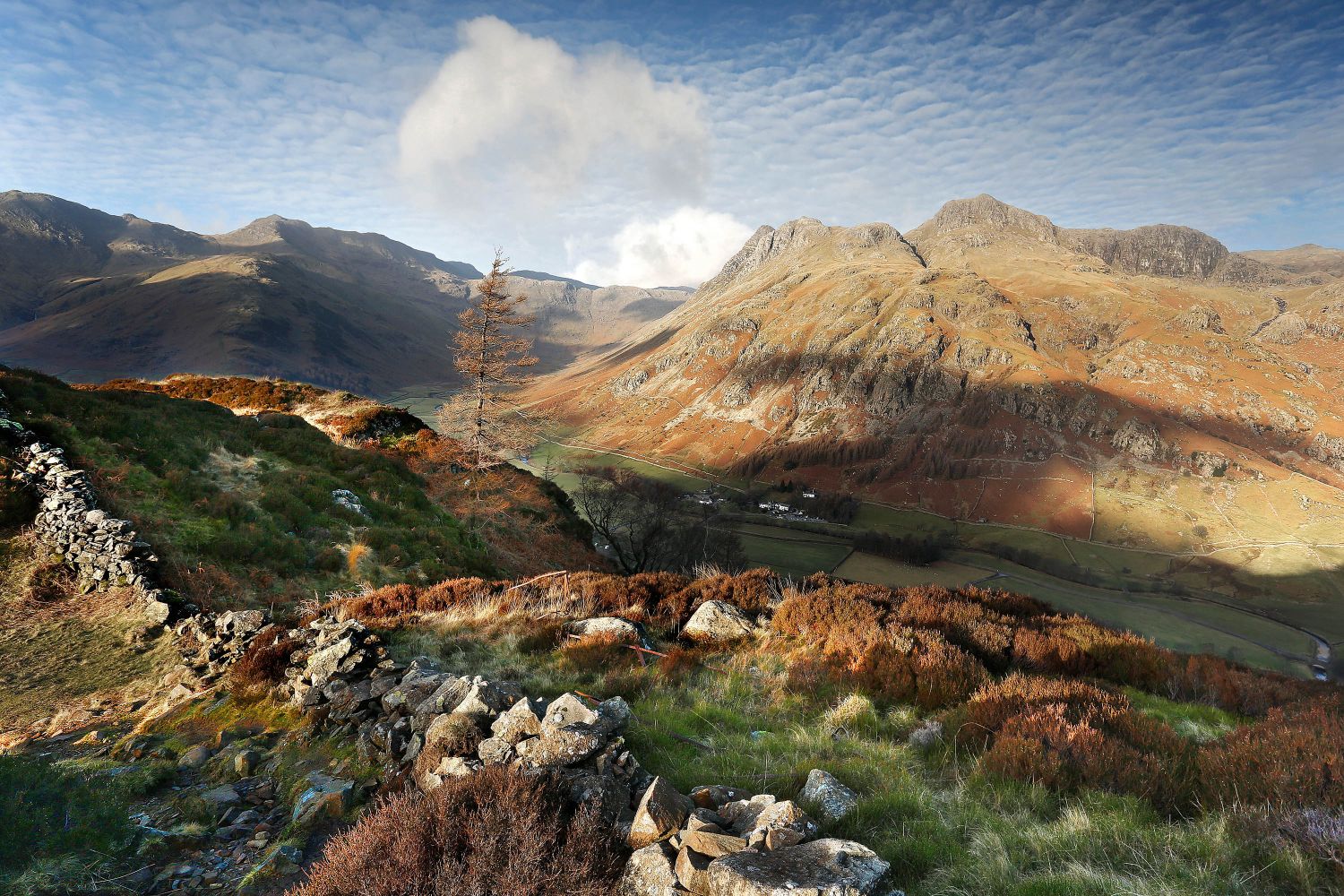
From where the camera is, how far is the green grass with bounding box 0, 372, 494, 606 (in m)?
13.5

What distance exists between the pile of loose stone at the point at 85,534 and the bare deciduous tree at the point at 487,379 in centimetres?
1389

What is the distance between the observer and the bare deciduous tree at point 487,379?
26797 millimetres

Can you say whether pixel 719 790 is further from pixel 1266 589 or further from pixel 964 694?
pixel 1266 589

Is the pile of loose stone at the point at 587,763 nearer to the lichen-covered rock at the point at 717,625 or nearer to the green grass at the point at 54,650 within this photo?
the green grass at the point at 54,650

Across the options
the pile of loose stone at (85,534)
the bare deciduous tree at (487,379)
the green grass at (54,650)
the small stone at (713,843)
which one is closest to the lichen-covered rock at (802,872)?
the small stone at (713,843)

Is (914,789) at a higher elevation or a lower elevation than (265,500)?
lower

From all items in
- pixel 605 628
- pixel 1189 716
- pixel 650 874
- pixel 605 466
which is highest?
pixel 650 874

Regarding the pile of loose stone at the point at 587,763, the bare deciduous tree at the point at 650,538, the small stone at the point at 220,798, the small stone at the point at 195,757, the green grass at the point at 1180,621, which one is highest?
the pile of loose stone at the point at 587,763

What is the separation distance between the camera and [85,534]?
12070 millimetres

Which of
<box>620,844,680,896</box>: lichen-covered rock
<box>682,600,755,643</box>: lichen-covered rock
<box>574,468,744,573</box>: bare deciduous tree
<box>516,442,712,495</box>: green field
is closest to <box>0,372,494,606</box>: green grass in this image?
<box>682,600,755,643</box>: lichen-covered rock

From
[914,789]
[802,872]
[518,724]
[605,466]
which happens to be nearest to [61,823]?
[518,724]

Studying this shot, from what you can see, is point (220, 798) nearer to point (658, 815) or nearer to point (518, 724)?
point (518, 724)

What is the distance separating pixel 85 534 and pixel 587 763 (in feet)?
47.8

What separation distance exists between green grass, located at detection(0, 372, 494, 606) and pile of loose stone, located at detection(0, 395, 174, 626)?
563 mm
